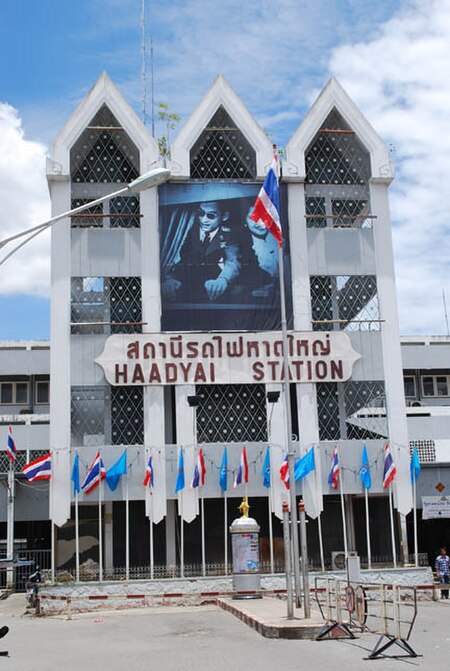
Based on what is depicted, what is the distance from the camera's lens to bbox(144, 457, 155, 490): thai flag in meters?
33.1

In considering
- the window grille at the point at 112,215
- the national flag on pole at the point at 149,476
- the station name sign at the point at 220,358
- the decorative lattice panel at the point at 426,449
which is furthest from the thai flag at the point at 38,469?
the decorative lattice panel at the point at 426,449

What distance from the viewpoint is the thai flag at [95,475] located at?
32750 millimetres

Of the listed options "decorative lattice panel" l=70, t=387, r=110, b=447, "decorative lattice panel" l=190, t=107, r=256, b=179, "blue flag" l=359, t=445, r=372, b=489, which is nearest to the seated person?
"decorative lattice panel" l=190, t=107, r=256, b=179

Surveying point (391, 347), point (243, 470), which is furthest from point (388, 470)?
point (243, 470)

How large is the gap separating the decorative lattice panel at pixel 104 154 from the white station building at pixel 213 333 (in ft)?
0.23

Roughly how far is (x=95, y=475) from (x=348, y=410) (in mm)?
10527

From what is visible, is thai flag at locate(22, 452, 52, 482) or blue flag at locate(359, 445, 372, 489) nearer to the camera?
thai flag at locate(22, 452, 52, 482)

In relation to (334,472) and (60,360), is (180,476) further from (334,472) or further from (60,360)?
(60,360)

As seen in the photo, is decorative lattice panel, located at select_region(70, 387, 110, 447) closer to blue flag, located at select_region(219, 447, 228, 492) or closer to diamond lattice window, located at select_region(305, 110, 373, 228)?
blue flag, located at select_region(219, 447, 228, 492)

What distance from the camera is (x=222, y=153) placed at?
38.0 meters

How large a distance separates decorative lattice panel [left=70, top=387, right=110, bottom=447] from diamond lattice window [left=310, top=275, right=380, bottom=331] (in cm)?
922

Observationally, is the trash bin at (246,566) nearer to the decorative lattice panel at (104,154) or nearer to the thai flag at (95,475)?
the thai flag at (95,475)

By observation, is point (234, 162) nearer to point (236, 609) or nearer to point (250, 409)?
point (250, 409)

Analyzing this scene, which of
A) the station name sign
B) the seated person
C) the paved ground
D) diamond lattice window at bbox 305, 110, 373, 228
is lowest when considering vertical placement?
the paved ground
